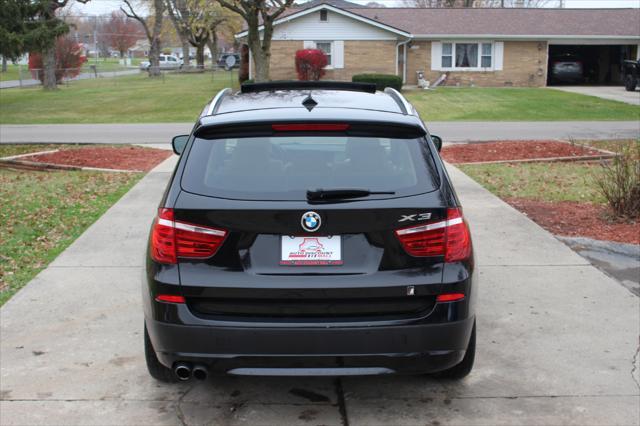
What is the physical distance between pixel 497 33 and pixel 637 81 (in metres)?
7.45

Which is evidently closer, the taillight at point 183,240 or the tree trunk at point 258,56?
the taillight at point 183,240

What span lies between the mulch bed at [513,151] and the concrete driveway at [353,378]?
764 cm

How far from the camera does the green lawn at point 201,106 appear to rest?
2628 cm

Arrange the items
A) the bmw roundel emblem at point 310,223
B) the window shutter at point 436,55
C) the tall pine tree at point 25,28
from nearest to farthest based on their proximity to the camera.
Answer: the bmw roundel emblem at point 310,223, the tall pine tree at point 25,28, the window shutter at point 436,55

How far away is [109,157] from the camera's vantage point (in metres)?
14.7

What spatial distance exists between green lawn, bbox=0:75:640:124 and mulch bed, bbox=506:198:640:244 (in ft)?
52.1

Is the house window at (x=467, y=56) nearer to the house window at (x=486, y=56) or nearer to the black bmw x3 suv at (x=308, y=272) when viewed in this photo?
the house window at (x=486, y=56)

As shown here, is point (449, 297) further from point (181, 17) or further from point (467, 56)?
point (181, 17)

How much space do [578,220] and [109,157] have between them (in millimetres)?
9342

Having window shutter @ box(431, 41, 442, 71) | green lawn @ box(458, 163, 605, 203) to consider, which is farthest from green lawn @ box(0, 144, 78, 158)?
window shutter @ box(431, 41, 442, 71)

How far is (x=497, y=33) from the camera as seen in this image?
1559 inches

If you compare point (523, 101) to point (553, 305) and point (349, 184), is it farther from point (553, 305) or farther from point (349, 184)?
point (349, 184)

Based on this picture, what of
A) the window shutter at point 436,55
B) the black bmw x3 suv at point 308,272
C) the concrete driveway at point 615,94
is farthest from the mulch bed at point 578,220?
the window shutter at point 436,55

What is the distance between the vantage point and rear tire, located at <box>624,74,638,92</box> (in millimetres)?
36600
